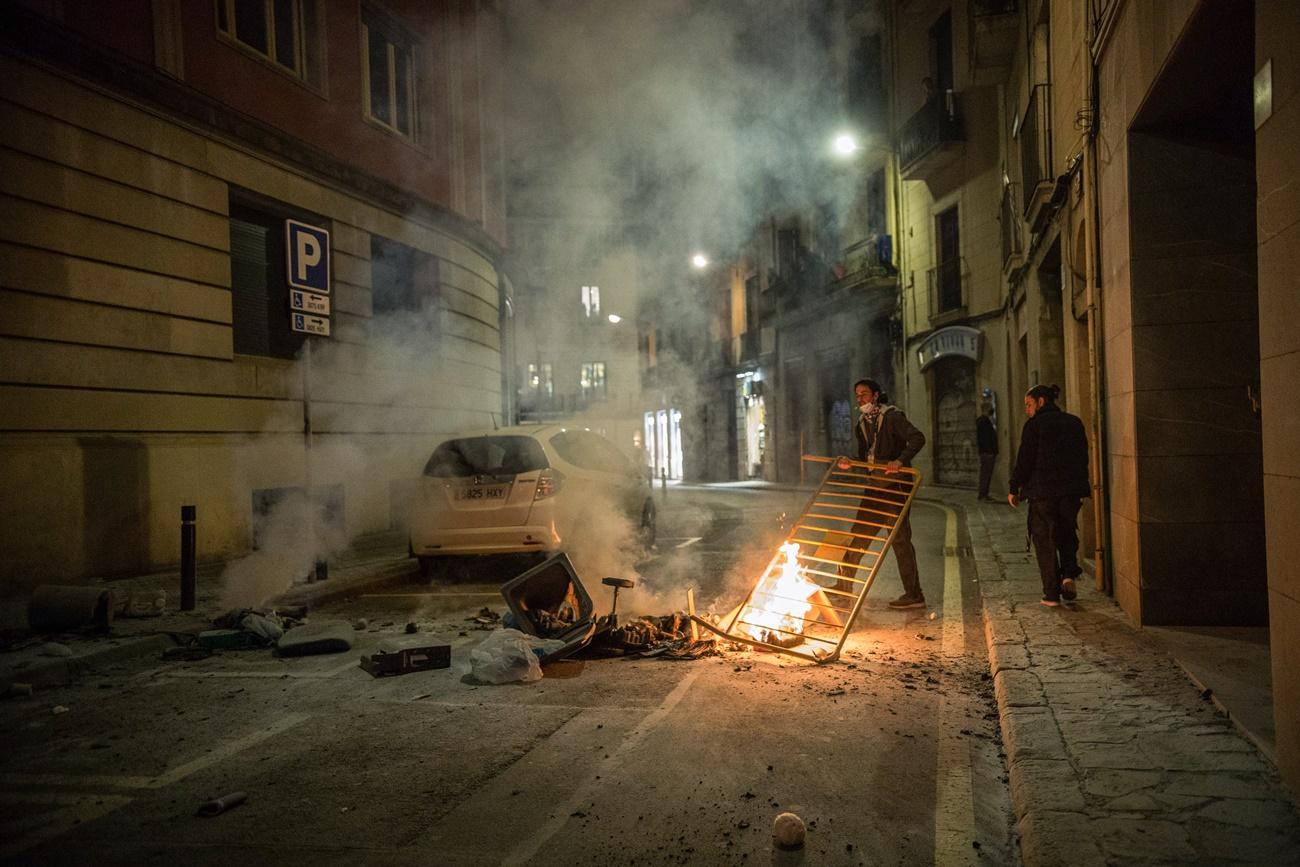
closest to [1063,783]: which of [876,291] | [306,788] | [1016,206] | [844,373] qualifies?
A: [306,788]

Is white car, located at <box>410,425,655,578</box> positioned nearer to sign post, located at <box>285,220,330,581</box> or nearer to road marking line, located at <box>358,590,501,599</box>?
road marking line, located at <box>358,590,501,599</box>

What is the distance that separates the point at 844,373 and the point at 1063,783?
21530 millimetres

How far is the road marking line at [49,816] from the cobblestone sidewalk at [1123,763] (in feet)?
10.4

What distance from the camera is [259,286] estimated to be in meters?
10.6

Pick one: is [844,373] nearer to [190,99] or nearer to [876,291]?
[876,291]

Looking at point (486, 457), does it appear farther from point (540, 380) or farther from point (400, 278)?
point (540, 380)

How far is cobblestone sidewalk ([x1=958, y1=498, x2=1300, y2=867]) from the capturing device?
247 cm

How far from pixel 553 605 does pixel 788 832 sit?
3.00 meters

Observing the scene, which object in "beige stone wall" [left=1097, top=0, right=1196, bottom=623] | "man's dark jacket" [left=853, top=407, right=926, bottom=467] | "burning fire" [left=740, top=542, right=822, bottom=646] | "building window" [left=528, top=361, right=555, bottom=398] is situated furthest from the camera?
"building window" [left=528, top=361, right=555, bottom=398]

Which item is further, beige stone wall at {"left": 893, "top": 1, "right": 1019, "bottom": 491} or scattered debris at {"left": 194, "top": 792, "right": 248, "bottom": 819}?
beige stone wall at {"left": 893, "top": 1, "right": 1019, "bottom": 491}

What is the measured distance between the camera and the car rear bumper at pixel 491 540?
25.1 feet

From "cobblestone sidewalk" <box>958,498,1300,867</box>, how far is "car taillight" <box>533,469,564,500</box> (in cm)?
408

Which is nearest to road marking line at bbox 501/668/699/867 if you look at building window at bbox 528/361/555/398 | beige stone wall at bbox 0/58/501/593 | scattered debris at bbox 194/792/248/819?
scattered debris at bbox 194/792/248/819

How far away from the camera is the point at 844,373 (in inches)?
939
